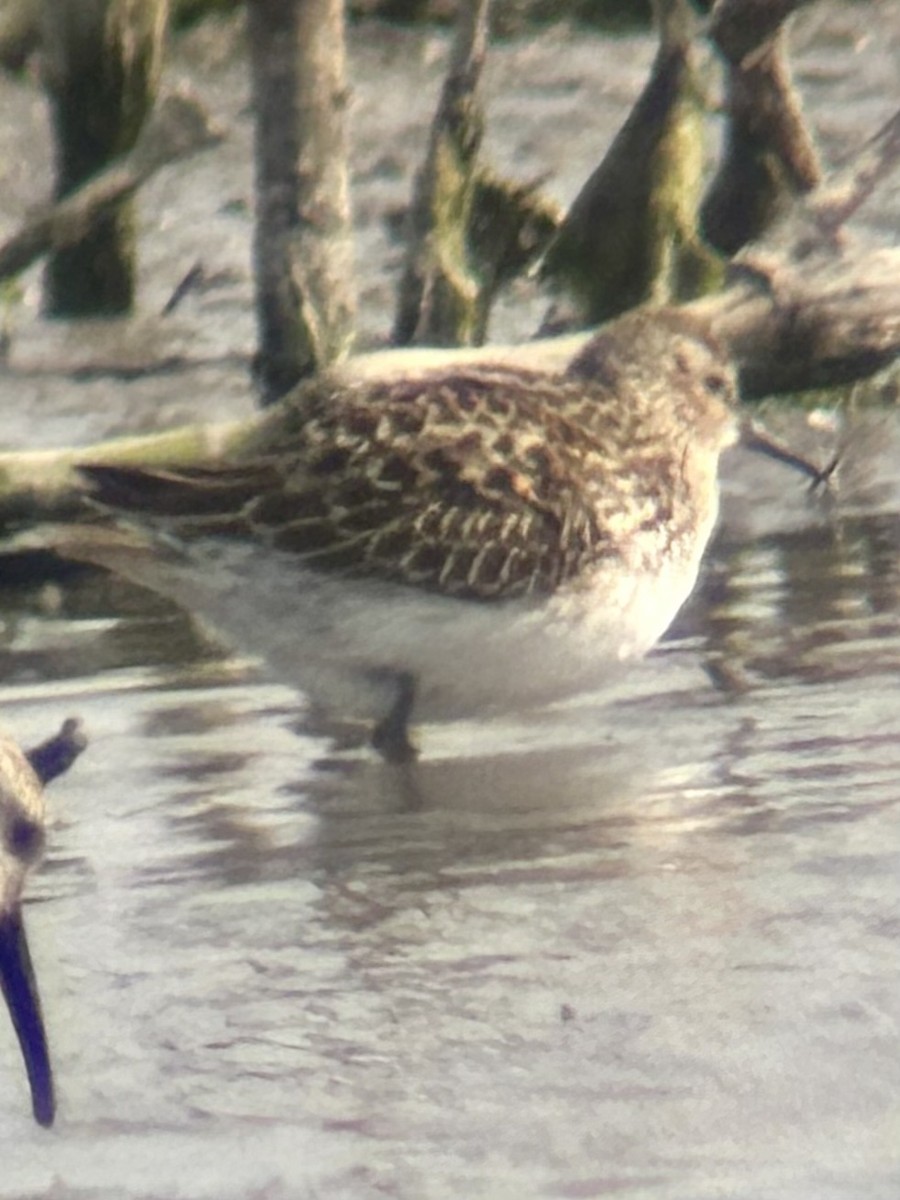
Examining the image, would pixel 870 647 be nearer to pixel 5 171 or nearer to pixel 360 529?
pixel 360 529

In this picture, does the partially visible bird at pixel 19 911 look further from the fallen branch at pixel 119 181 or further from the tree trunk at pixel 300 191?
the fallen branch at pixel 119 181

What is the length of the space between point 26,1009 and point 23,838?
0.35 metres

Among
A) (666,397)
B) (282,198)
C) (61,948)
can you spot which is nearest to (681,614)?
(666,397)

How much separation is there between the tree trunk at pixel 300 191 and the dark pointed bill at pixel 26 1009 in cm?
490

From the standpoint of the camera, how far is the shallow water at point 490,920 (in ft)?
15.1

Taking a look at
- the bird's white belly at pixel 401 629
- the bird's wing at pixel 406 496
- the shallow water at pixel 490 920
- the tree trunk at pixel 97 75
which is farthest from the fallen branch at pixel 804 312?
the tree trunk at pixel 97 75

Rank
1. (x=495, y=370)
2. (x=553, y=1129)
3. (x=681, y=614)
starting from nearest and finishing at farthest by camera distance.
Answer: (x=553, y=1129) < (x=495, y=370) < (x=681, y=614)

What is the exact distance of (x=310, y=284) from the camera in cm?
978

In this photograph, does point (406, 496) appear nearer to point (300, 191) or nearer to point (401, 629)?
point (401, 629)

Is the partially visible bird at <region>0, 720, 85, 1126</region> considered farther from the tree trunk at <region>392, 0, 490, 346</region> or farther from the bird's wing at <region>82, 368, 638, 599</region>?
the tree trunk at <region>392, 0, 490, 346</region>

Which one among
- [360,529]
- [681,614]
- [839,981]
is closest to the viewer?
[839,981]

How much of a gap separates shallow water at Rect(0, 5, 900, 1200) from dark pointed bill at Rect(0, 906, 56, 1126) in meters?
0.05

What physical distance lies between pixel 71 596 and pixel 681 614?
1.87 metres

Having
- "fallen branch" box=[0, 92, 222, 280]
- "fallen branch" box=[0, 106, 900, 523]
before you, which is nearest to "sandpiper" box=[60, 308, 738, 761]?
"fallen branch" box=[0, 106, 900, 523]
